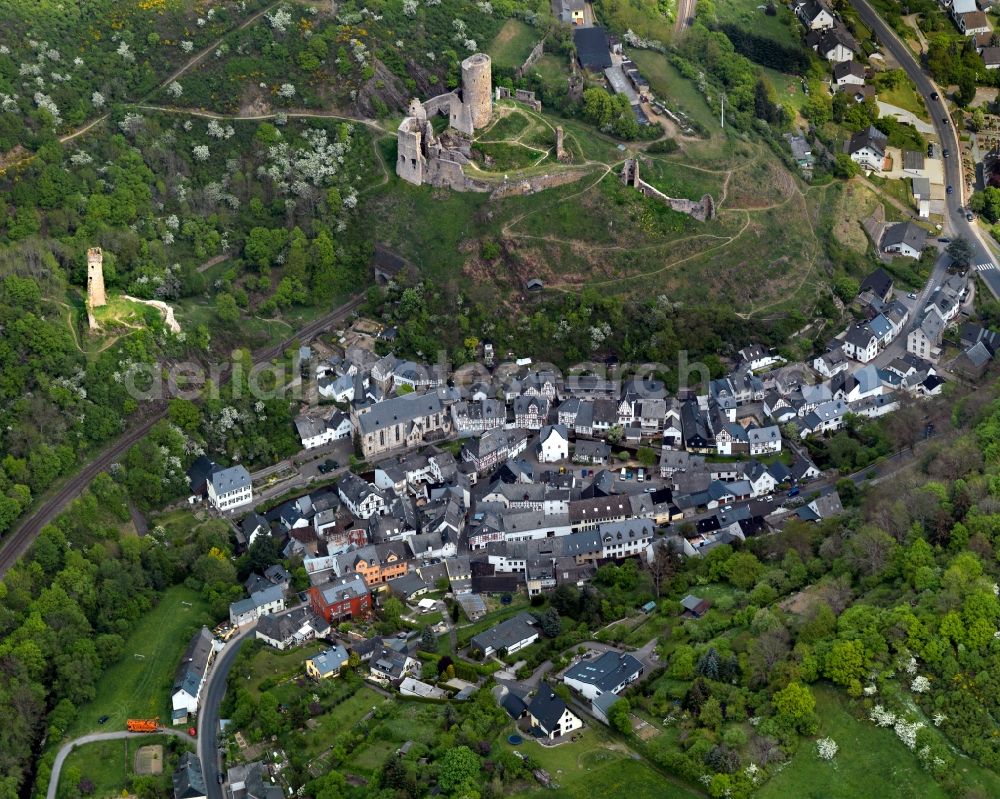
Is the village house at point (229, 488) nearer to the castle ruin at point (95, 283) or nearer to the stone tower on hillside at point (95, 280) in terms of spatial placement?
the castle ruin at point (95, 283)

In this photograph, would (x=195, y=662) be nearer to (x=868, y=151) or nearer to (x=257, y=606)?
(x=257, y=606)

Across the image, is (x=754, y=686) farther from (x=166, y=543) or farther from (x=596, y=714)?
(x=166, y=543)

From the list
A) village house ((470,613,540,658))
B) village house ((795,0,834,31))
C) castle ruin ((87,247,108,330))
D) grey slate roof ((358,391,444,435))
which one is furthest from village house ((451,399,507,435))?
village house ((795,0,834,31))

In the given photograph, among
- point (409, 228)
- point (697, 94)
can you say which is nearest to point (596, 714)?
point (409, 228)

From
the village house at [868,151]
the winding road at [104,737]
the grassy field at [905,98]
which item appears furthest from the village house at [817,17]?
the winding road at [104,737]

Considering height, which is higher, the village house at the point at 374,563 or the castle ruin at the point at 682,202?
the castle ruin at the point at 682,202

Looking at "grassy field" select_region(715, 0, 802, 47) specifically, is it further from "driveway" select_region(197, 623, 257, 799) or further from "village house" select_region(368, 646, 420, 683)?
"driveway" select_region(197, 623, 257, 799)
